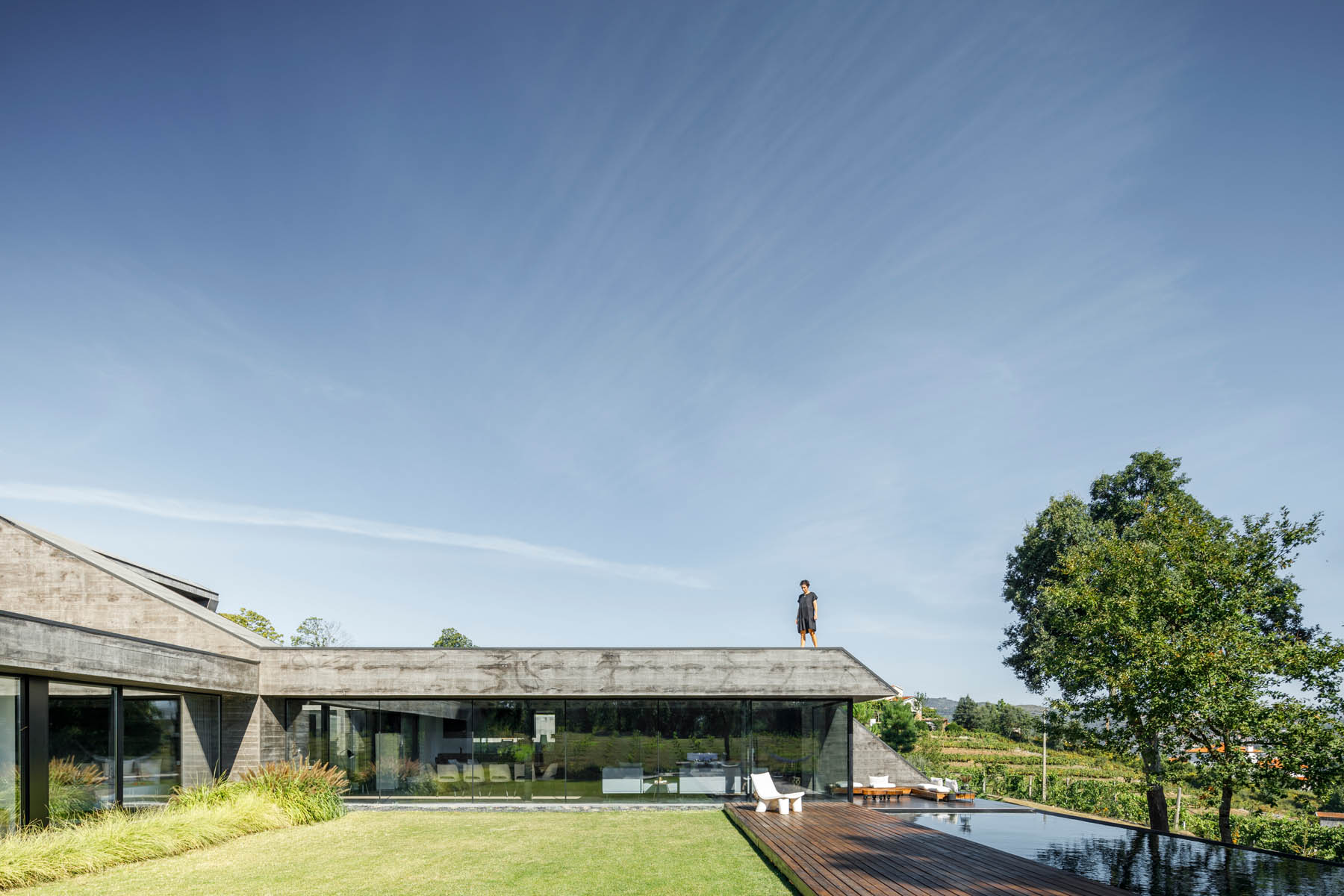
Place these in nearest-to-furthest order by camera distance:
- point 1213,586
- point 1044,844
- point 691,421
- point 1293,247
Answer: point 1044,844
point 1213,586
point 1293,247
point 691,421

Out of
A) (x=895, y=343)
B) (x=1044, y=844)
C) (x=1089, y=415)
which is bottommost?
(x=1044, y=844)

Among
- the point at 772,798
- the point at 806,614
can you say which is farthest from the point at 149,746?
the point at 806,614

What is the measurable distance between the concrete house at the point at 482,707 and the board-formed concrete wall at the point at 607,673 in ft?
0.10

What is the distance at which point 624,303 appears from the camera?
66.6 ft

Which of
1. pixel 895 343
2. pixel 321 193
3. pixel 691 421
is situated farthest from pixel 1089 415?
pixel 321 193

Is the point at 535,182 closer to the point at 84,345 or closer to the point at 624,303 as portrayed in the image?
the point at 624,303

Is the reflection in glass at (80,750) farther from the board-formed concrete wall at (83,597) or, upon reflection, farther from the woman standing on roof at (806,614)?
the woman standing on roof at (806,614)

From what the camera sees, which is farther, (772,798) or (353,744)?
(353,744)

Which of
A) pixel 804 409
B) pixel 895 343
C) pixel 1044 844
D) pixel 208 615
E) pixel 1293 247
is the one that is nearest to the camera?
pixel 1044 844

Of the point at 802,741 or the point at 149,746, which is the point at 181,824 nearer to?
the point at 149,746

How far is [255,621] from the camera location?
36094mm

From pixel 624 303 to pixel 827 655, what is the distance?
31.0 ft

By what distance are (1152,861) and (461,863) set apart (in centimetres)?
841

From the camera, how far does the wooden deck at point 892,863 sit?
26.1 feet
